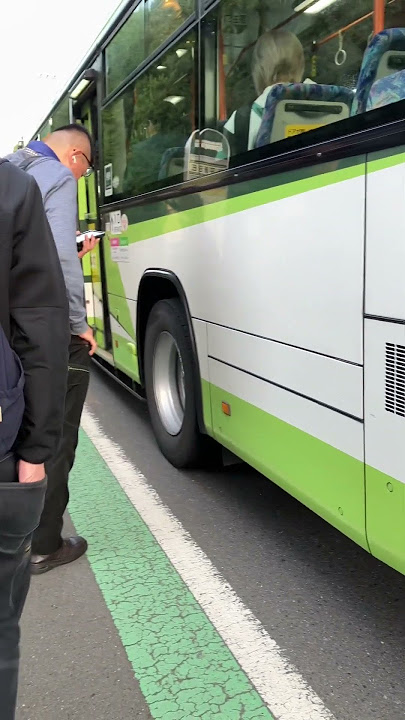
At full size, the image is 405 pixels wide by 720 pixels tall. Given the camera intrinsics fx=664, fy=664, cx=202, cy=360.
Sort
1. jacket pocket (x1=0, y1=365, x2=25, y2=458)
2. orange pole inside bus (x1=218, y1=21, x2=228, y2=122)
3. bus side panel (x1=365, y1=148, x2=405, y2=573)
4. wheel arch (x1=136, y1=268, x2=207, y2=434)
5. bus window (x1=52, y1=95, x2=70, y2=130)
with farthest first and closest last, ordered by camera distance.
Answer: bus window (x1=52, y1=95, x2=70, y2=130) → wheel arch (x1=136, y1=268, x2=207, y2=434) → orange pole inside bus (x1=218, y1=21, x2=228, y2=122) → bus side panel (x1=365, y1=148, x2=405, y2=573) → jacket pocket (x1=0, y1=365, x2=25, y2=458)

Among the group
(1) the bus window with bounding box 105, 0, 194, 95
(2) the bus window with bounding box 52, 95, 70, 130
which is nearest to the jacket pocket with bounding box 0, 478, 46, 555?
(1) the bus window with bounding box 105, 0, 194, 95

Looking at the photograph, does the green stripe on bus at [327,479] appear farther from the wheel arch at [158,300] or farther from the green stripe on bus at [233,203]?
the green stripe on bus at [233,203]

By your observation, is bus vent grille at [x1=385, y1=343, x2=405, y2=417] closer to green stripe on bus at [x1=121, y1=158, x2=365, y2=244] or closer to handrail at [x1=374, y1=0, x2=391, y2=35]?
green stripe on bus at [x1=121, y1=158, x2=365, y2=244]

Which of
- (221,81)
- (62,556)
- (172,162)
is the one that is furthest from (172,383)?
(221,81)

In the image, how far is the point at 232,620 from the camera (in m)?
2.66

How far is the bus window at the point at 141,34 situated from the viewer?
3.66m

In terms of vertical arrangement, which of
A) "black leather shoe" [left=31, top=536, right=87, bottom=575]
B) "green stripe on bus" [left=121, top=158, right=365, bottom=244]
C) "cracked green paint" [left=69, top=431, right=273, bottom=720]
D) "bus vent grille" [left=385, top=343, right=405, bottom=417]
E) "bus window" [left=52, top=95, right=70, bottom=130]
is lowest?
"cracked green paint" [left=69, top=431, right=273, bottom=720]

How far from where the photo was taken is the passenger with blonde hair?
2760mm

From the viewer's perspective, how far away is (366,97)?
2258mm

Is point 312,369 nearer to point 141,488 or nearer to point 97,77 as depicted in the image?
point 141,488

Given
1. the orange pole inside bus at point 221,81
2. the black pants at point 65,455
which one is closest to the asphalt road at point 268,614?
the black pants at point 65,455

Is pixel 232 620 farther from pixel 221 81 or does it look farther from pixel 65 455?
pixel 221 81

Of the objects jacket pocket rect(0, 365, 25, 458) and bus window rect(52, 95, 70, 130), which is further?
bus window rect(52, 95, 70, 130)

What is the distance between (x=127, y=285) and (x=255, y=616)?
2826mm
